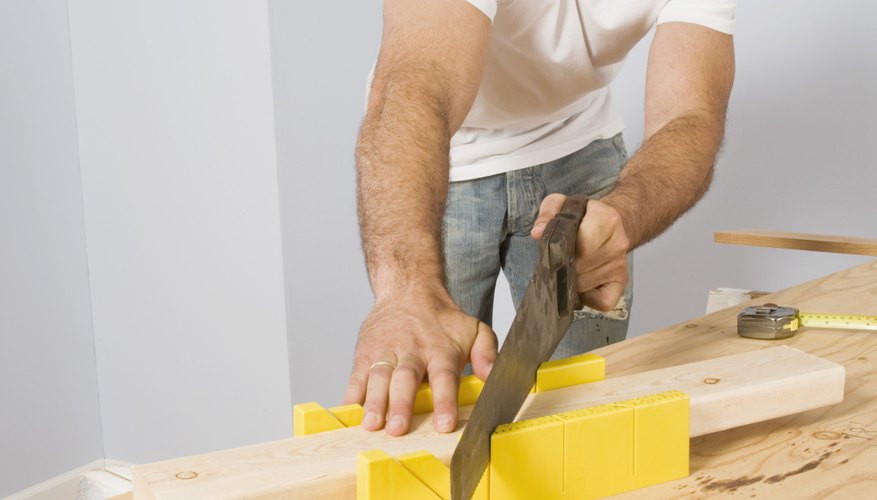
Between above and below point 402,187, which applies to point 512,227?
below

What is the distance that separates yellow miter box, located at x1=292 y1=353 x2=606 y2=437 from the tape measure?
1.24 feet

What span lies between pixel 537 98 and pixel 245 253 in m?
1.38

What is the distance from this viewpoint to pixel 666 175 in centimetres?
136

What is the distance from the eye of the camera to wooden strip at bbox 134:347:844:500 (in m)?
0.64

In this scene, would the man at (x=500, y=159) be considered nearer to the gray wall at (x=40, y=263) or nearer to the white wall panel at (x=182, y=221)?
the white wall panel at (x=182, y=221)

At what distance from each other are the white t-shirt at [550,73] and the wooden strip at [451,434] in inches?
35.0

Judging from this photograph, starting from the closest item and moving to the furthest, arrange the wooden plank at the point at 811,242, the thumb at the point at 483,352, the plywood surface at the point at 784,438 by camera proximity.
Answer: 1. the plywood surface at the point at 784,438
2. the thumb at the point at 483,352
3. the wooden plank at the point at 811,242

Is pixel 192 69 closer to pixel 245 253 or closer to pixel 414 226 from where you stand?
pixel 245 253

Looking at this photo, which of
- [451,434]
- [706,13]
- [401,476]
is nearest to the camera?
[401,476]

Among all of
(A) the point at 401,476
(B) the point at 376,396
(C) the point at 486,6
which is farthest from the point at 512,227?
(A) the point at 401,476

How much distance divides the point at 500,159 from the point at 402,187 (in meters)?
0.77

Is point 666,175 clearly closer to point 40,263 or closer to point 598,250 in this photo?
point 598,250

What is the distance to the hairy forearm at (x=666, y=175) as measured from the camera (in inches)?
47.4

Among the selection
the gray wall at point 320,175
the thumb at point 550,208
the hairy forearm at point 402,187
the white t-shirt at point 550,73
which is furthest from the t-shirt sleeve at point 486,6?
the gray wall at point 320,175
